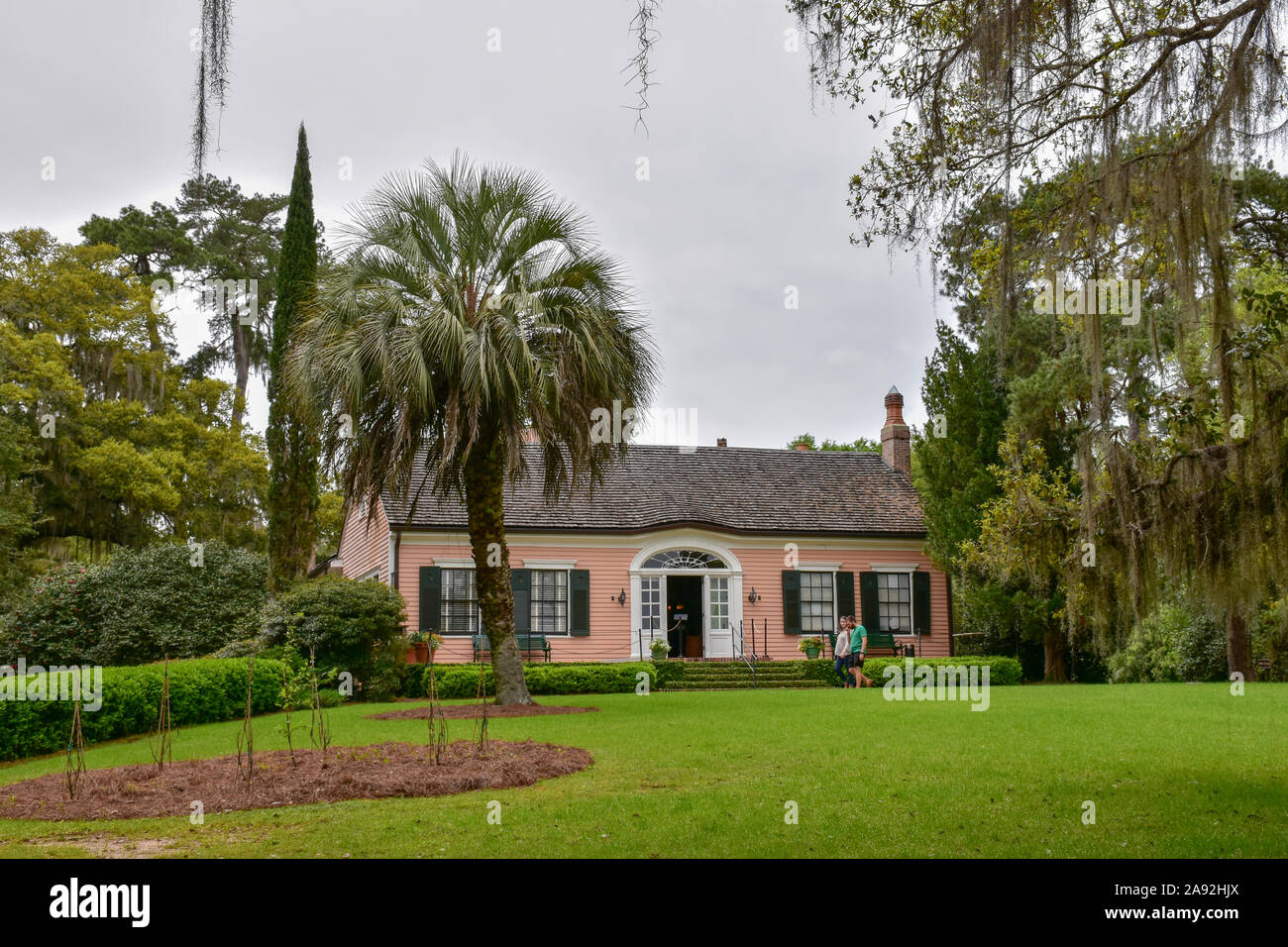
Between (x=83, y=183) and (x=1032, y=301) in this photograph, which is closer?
(x=83, y=183)

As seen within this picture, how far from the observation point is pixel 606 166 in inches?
331

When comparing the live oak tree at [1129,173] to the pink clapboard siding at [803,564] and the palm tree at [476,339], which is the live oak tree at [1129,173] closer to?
the palm tree at [476,339]

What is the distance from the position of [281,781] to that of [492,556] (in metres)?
6.44

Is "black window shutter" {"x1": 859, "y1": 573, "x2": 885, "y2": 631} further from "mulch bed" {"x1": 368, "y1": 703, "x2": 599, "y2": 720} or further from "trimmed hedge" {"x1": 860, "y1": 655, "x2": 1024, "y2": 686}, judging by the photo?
"mulch bed" {"x1": 368, "y1": 703, "x2": 599, "y2": 720}

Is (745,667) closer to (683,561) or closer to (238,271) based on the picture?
(683,561)

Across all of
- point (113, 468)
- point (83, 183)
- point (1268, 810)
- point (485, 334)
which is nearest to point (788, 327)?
point (485, 334)

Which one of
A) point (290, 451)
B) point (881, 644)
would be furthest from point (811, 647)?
point (290, 451)

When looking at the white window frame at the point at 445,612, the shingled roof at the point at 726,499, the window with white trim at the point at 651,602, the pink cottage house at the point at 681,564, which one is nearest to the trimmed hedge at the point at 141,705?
the white window frame at the point at 445,612

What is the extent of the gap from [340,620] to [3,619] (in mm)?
5343

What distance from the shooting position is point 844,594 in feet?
80.3

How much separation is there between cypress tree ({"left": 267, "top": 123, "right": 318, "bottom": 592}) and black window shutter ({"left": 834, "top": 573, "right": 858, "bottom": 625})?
11.9m

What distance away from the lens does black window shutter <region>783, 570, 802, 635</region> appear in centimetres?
2405
